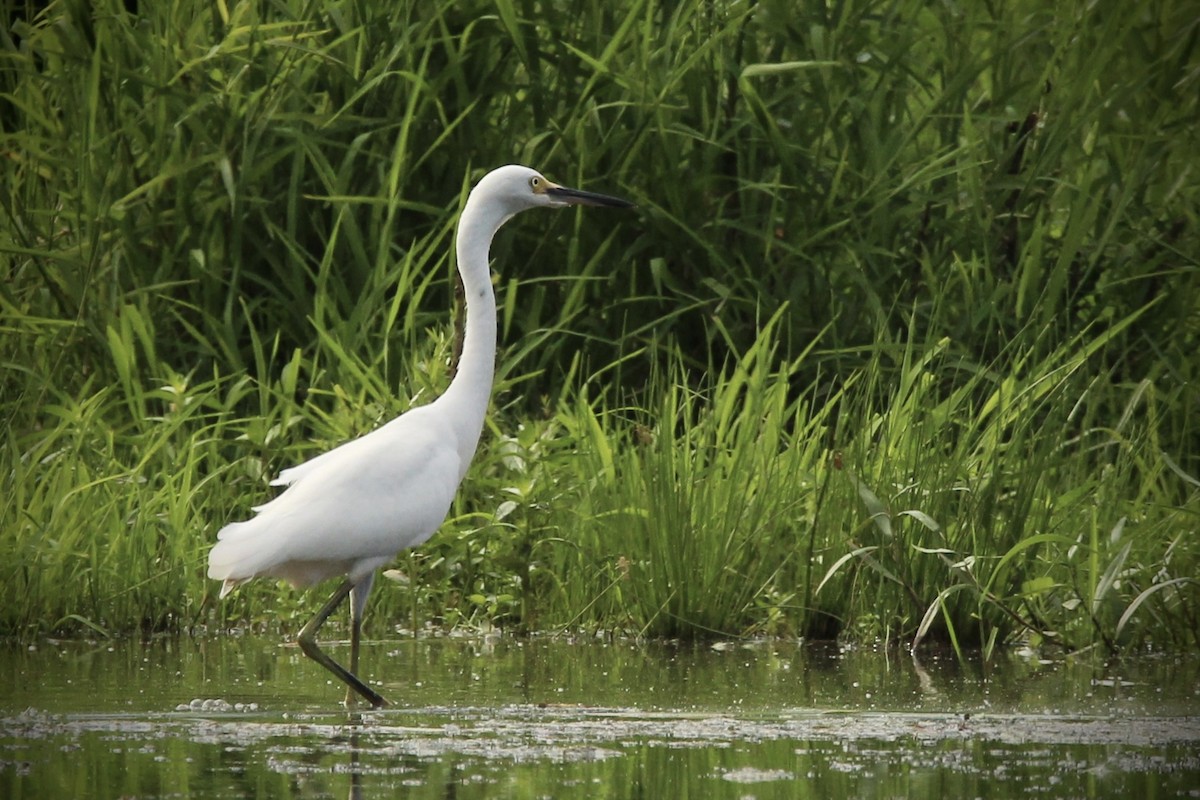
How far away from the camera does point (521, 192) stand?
664 cm

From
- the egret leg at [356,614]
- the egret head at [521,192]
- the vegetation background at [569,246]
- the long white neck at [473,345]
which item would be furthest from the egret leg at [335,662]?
the egret head at [521,192]

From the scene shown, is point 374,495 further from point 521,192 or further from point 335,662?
point 521,192

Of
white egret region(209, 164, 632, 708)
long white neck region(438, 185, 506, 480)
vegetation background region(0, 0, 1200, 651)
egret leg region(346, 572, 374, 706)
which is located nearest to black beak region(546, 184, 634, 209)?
white egret region(209, 164, 632, 708)

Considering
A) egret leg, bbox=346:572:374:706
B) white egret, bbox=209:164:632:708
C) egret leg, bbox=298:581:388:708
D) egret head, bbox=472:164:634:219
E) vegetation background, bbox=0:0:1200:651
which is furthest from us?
vegetation background, bbox=0:0:1200:651

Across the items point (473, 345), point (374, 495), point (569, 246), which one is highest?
point (569, 246)

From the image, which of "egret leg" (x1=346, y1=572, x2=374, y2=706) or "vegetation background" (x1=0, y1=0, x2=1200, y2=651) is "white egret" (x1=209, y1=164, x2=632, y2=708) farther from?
"vegetation background" (x1=0, y1=0, x2=1200, y2=651)

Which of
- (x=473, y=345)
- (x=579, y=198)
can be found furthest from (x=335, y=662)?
(x=579, y=198)

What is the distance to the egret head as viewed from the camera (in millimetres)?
6562

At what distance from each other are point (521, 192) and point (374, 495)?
133 centimetres

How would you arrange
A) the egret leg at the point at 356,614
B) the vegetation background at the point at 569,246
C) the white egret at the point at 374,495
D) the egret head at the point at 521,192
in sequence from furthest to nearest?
the vegetation background at the point at 569,246 < the egret head at the point at 521,192 < the egret leg at the point at 356,614 < the white egret at the point at 374,495

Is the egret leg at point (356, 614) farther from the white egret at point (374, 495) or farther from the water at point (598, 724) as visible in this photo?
the water at point (598, 724)

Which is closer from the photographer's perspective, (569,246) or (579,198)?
(579,198)

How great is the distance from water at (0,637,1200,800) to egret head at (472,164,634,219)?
1.55 metres

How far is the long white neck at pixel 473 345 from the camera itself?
6.37 meters
